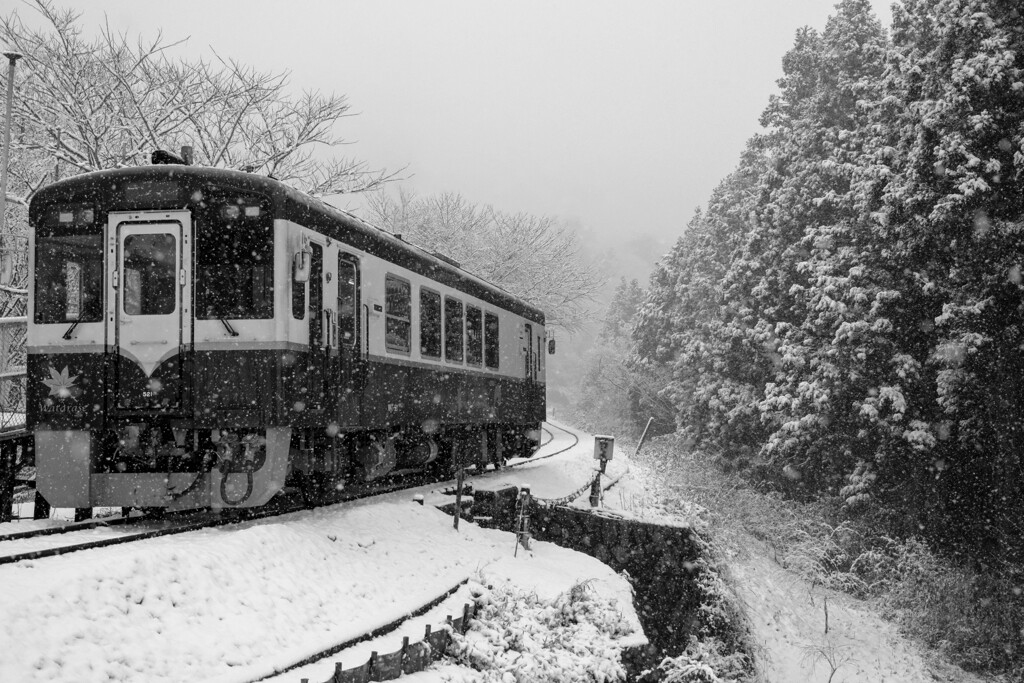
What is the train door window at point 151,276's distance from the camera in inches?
316

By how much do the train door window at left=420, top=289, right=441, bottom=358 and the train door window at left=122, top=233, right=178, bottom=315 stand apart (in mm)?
3740

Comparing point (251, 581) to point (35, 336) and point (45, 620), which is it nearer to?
point (45, 620)

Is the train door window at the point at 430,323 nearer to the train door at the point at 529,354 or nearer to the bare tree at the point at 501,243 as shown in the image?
the train door at the point at 529,354

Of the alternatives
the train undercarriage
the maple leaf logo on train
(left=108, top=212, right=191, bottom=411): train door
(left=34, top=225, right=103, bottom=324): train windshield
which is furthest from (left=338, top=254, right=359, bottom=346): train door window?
the maple leaf logo on train

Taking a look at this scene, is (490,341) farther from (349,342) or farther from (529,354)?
(349,342)

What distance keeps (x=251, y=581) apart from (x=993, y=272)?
49.7 ft

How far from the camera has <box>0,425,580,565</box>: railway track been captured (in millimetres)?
6261

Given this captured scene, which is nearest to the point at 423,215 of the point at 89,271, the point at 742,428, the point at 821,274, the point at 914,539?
the point at 742,428

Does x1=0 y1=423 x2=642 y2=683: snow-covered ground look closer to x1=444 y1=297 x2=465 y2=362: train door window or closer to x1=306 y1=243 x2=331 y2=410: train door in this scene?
x1=306 y1=243 x2=331 y2=410: train door

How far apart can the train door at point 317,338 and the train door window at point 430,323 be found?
2662 millimetres

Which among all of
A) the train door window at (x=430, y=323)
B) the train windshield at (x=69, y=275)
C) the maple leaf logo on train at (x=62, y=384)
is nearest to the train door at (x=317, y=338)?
the train windshield at (x=69, y=275)

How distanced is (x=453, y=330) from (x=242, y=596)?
691 cm

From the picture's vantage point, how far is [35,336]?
27.0 feet

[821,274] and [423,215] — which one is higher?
[423,215]
